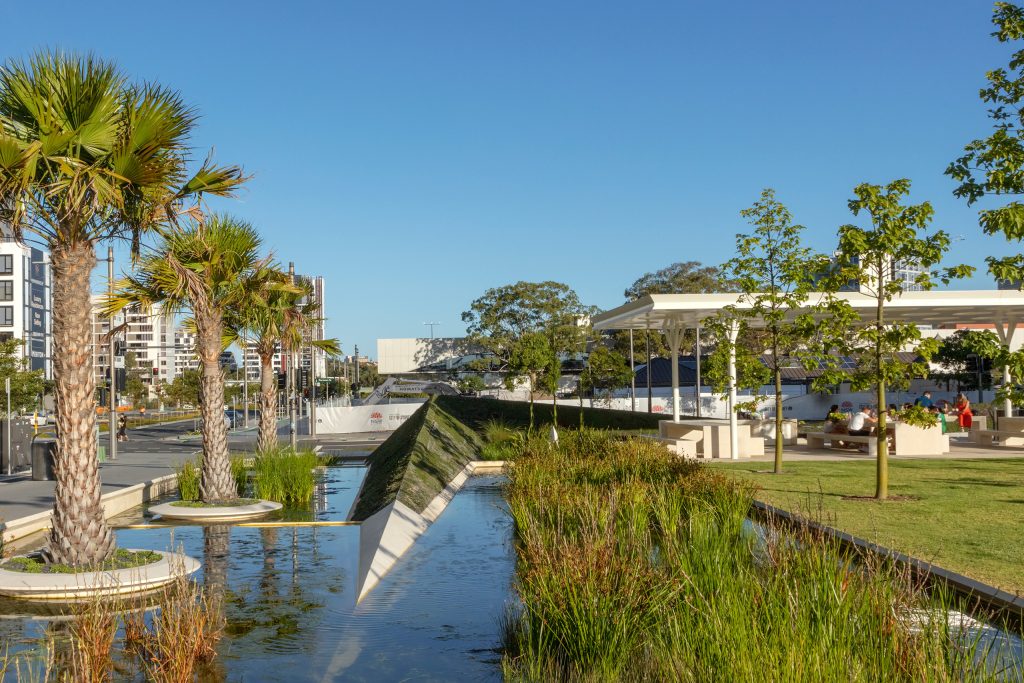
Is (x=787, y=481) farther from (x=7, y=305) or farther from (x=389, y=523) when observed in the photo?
(x=7, y=305)

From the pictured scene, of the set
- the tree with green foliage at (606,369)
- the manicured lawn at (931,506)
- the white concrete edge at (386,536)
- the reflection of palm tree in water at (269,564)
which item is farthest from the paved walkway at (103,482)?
the tree with green foliage at (606,369)

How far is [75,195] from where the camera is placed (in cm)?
898

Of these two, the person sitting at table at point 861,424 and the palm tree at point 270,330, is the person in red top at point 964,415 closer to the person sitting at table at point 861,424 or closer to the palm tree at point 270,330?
the person sitting at table at point 861,424

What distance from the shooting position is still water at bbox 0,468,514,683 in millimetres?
6484

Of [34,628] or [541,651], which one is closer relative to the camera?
[541,651]

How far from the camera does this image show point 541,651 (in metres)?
5.57

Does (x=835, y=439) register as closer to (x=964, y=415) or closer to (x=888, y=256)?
(x=964, y=415)

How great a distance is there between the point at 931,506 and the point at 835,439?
33.6ft

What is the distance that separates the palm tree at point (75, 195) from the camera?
29.7 feet

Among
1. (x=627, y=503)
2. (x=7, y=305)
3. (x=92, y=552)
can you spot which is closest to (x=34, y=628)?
(x=92, y=552)

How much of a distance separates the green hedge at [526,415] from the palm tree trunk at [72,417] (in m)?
18.3

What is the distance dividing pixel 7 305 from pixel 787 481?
91710 millimetres

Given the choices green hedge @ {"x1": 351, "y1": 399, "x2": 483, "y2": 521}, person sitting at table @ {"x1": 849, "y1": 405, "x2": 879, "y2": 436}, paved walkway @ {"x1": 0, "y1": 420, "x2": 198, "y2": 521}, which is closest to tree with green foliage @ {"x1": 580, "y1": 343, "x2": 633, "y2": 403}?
green hedge @ {"x1": 351, "y1": 399, "x2": 483, "y2": 521}

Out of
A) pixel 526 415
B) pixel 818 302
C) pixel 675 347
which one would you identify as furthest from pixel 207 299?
pixel 526 415
